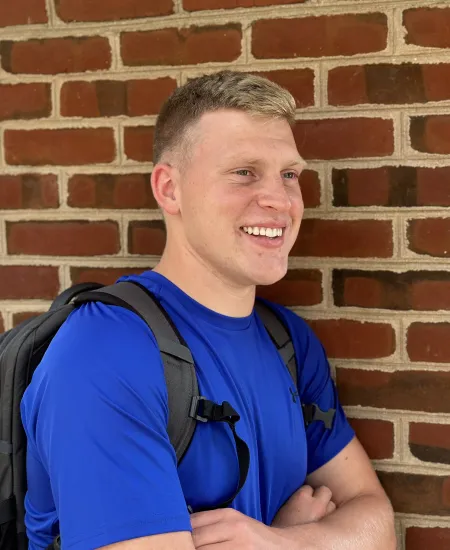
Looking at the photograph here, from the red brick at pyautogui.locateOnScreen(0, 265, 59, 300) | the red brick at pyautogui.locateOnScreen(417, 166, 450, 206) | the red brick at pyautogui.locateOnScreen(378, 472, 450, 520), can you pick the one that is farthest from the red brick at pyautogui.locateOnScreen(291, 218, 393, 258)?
the red brick at pyautogui.locateOnScreen(0, 265, 59, 300)

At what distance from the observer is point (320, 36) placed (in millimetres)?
1917

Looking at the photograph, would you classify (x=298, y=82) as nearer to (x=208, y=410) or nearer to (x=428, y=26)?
(x=428, y=26)

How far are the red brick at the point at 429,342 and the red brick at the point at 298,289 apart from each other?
11.4 inches

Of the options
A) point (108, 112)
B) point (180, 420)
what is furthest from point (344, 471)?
point (108, 112)

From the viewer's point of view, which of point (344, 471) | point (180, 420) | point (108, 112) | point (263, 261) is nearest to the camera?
point (180, 420)

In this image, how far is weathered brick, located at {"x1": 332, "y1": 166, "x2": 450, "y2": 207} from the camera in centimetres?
188

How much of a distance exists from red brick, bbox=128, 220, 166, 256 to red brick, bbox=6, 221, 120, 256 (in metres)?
0.05

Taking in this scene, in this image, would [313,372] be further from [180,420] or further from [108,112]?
[108,112]

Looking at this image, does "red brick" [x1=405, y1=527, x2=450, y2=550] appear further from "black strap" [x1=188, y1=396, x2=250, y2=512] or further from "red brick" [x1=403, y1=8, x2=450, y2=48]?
"red brick" [x1=403, y1=8, x2=450, y2=48]

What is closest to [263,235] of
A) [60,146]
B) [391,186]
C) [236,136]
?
[236,136]

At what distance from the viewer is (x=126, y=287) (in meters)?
1.61

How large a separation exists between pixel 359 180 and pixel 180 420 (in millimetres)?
916

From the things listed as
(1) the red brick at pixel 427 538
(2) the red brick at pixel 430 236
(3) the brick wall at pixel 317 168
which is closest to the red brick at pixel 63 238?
(3) the brick wall at pixel 317 168

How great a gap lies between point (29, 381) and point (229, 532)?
0.57 m
